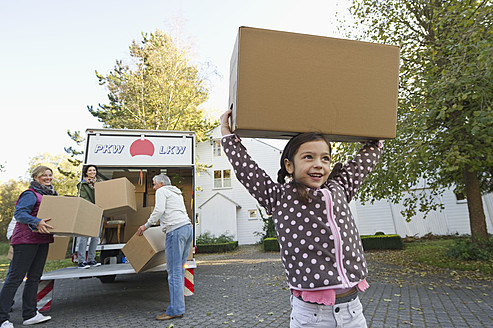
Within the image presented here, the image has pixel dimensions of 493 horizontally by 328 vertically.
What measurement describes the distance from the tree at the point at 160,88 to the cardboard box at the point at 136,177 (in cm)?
792

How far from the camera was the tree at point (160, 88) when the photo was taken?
1577cm

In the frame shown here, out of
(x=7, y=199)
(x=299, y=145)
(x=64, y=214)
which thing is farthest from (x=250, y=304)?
(x=7, y=199)

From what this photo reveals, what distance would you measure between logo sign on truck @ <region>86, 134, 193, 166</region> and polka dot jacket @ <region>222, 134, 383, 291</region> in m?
5.27

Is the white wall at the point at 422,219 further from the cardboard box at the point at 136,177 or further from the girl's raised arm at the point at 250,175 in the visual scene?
the girl's raised arm at the point at 250,175

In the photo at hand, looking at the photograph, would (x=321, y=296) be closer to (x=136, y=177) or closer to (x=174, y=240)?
(x=174, y=240)

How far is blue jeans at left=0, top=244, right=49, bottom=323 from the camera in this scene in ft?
12.3

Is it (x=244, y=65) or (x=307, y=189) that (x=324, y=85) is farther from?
(x=307, y=189)

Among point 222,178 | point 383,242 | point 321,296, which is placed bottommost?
point 383,242

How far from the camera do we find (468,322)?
381cm

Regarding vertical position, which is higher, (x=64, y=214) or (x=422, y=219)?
(x=64, y=214)

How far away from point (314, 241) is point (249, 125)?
0.63 m

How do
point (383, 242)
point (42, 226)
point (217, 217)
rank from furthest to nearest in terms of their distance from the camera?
point (217, 217), point (383, 242), point (42, 226)

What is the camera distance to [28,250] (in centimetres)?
383

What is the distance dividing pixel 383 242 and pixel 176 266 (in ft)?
40.8
